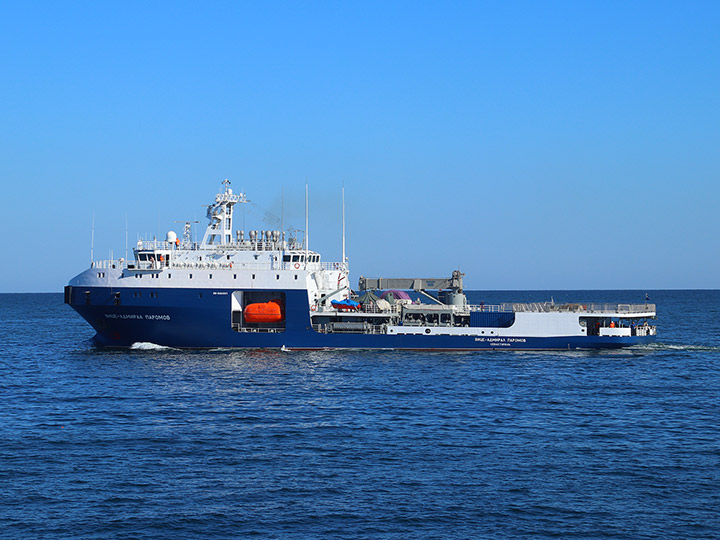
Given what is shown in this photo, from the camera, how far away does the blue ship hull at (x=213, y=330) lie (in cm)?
5228

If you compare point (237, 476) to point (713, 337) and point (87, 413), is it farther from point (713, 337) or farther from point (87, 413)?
point (713, 337)

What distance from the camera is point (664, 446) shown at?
A: 27875mm

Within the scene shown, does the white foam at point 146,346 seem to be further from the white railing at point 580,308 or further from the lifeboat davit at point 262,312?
the white railing at point 580,308

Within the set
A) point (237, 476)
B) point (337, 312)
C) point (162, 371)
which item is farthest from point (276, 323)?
point (237, 476)

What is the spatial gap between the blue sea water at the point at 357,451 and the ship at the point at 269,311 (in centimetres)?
523

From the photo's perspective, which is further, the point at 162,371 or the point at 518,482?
the point at 162,371

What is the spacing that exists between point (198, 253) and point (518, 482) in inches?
1402

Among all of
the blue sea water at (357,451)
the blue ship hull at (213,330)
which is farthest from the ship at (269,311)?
the blue sea water at (357,451)

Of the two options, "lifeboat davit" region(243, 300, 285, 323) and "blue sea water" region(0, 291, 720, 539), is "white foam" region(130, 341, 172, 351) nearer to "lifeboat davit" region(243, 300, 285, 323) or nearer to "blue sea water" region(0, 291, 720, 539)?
"blue sea water" region(0, 291, 720, 539)

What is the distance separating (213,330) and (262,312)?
359cm

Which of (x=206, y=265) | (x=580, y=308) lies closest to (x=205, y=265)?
(x=206, y=265)

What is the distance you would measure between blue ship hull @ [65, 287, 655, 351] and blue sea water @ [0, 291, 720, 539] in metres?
4.86

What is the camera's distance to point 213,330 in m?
52.7

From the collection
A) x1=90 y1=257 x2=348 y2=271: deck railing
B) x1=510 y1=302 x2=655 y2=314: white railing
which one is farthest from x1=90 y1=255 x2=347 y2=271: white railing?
x1=510 y1=302 x2=655 y2=314: white railing
